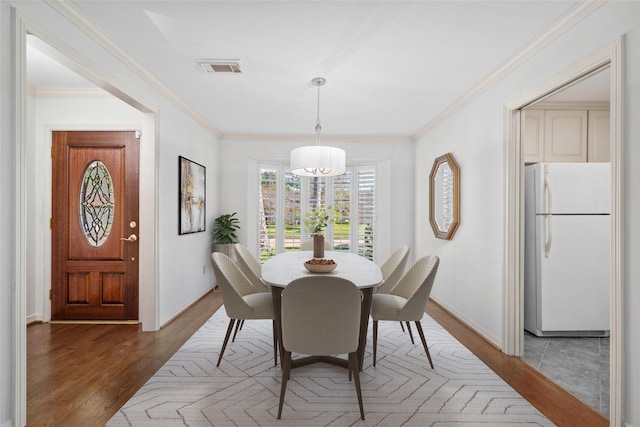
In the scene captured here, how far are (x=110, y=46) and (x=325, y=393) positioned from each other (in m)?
2.93

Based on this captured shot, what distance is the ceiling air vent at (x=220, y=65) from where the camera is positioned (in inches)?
112

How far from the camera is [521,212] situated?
2881 mm

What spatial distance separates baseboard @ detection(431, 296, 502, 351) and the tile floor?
0.80ft

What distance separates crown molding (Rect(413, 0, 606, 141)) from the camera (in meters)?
2.07

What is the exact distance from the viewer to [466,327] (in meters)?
3.64

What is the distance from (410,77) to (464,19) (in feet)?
3.21

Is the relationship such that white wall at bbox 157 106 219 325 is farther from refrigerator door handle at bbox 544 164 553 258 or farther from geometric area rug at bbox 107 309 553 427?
refrigerator door handle at bbox 544 164 553 258

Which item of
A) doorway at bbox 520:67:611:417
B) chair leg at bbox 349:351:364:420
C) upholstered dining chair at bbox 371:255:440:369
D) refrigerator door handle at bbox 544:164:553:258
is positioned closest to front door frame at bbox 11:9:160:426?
chair leg at bbox 349:351:364:420

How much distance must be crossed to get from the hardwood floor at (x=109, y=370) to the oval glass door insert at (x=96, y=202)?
0.96 metres

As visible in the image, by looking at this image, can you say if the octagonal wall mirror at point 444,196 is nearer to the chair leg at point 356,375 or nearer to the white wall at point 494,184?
the white wall at point 494,184
